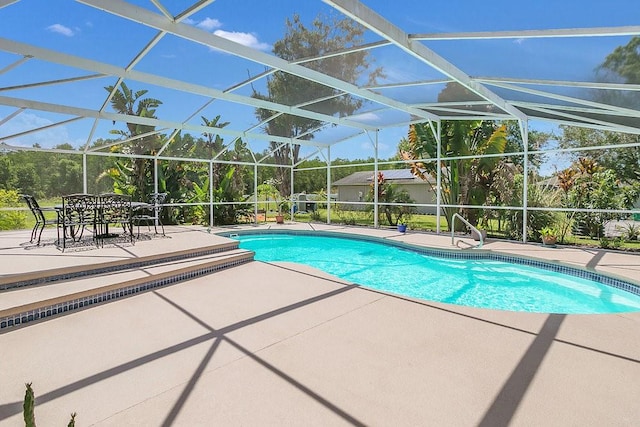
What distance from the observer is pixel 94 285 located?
4.25m

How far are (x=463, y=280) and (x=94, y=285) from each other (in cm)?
615

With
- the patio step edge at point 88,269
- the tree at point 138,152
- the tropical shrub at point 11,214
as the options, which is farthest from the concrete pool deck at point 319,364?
the tree at point 138,152

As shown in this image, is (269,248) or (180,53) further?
(269,248)

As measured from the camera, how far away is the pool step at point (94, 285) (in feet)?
11.7

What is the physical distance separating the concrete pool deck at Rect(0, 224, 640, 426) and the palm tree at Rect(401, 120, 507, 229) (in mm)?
7556

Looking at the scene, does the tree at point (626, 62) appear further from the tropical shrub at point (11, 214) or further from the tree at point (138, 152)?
the tropical shrub at point (11, 214)

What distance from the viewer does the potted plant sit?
8562mm

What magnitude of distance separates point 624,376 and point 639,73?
393cm

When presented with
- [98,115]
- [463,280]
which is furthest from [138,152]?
[463,280]

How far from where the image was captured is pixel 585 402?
2.20 m

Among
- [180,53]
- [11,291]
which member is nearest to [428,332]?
[11,291]

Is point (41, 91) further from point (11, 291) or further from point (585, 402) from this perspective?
point (585, 402)

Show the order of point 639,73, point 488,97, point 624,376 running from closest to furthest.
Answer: point 624,376
point 639,73
point 488,97

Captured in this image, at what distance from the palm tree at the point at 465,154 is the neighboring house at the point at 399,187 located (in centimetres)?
1188
